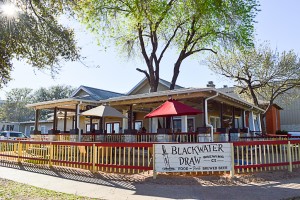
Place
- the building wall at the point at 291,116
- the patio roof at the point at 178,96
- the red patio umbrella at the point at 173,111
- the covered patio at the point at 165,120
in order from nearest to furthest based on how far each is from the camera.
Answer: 1. the red patio umbrella at the point at 173,111
2. the patio roof at the point at 178,96
3. the covered patio at the point at 165,120
4. the building wall at the point at 291,116

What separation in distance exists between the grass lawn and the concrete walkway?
0.36m

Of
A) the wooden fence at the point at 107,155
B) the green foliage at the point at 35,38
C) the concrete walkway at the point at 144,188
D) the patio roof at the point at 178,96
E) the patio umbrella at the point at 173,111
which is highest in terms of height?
the green foliage at the point at 35,38

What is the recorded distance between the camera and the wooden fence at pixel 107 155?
946cm

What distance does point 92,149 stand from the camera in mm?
10367

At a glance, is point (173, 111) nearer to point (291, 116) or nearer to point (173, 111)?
point (173, 111)

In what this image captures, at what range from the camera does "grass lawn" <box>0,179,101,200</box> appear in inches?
266

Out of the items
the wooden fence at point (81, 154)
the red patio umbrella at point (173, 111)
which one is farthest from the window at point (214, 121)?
the wooden fence at point (81, 154)

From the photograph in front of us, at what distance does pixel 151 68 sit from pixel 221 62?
9.36 meters

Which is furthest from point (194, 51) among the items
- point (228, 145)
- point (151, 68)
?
point (228, 145)

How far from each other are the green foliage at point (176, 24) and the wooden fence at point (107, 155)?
33.6 ft

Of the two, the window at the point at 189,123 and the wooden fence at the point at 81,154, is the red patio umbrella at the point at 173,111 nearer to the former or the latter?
the wooden fence at the point at 81,154

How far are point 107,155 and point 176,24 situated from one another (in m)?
16.1

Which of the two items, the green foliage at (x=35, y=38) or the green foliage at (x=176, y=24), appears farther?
the green foliage at (x=176, y=24)

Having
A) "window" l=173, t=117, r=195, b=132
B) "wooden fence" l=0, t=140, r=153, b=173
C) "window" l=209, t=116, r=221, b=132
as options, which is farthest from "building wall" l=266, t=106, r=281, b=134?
"wooden fence" l=0, t=140, r=153, b=173
